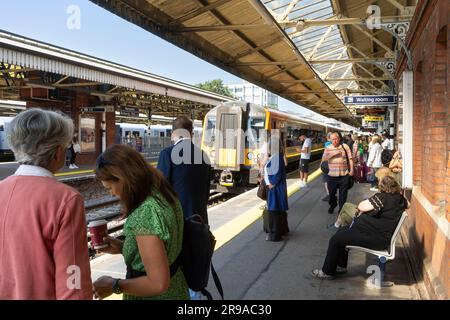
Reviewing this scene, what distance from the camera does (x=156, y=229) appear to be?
1.98 meters

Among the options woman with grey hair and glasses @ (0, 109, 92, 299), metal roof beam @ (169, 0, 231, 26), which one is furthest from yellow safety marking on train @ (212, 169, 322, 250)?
woman with grey hair and glasses @ (0, 109, 92, 299)

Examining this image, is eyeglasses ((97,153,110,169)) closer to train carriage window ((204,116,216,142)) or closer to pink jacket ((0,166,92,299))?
pink jacket ((0,166,92,299))

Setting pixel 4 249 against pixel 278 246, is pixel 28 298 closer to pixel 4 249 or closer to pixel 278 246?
pixel 4 249

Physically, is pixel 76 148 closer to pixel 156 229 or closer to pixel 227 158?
pixel 227 158

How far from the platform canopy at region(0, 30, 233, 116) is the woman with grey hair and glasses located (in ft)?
34.4

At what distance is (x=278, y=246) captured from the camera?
6.31 metres

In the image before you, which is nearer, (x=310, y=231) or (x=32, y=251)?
(x=32, y=251)

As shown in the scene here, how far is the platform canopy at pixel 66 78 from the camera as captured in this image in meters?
11.9

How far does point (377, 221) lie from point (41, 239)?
3.78 metres

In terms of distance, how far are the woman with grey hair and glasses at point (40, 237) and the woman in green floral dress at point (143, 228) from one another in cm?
29

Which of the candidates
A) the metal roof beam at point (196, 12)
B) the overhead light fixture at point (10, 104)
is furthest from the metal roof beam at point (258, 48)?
the overhead light fixture at point (10, 104)
